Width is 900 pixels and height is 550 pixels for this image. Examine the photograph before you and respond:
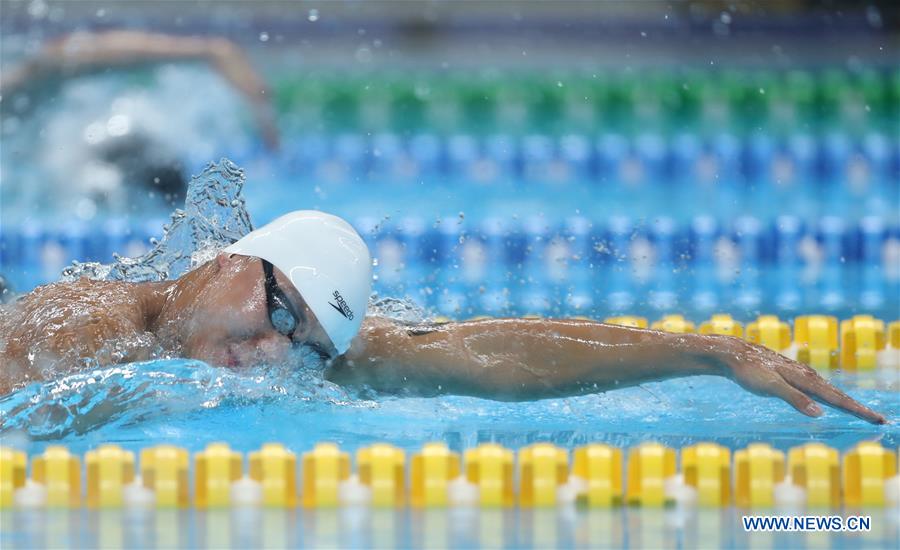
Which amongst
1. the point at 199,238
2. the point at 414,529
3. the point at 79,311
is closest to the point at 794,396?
the point at 414,529

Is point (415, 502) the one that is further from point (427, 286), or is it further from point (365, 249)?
point (427, 286)

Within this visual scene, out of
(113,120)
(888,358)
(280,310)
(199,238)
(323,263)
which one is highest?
(113,120)

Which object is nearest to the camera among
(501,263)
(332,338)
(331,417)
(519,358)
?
(332,338)

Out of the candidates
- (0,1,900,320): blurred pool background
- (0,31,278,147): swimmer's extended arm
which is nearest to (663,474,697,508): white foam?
(0,1,900,320): blurred pool background

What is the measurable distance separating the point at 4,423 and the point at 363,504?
30.5 inches

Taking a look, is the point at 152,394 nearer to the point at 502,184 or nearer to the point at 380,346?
the point at 380,346

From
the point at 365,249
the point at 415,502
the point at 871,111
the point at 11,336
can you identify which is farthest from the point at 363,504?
the point at 871,111

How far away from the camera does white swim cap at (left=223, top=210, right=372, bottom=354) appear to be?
2.58 m

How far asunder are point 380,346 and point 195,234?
86 cm

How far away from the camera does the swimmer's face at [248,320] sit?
2.52 metres

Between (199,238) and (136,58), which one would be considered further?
(136,58)

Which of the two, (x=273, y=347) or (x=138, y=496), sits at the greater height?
(x=273, y=347)

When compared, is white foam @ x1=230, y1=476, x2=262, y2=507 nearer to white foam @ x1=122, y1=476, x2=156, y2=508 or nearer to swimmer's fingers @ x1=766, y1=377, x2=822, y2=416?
white foam @ x1=122, y1=476, x2=156, y2=508

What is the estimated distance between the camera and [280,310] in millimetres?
2557
